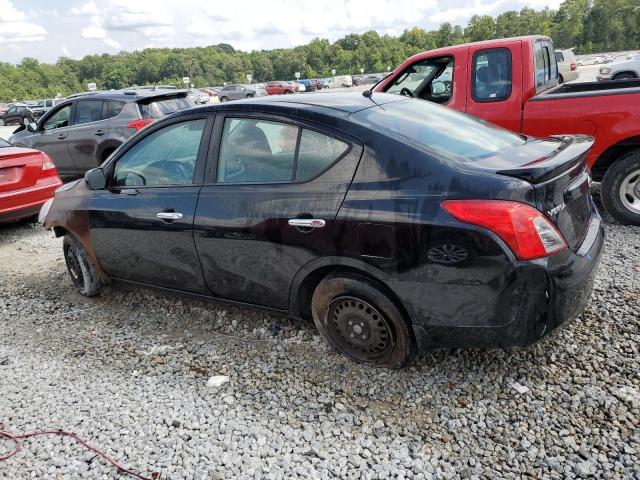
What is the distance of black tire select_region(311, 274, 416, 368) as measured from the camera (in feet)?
9.04

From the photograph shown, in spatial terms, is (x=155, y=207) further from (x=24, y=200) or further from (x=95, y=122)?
(x=95, y=122)

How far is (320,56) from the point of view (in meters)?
126

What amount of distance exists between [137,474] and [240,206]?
1.58 metres

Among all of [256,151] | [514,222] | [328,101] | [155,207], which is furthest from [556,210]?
[155,207]

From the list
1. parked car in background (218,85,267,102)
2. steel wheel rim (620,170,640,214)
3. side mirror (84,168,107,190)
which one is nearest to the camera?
side mirror (84,168,107,190)

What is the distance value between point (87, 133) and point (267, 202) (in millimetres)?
6905

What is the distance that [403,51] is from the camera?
11794cm

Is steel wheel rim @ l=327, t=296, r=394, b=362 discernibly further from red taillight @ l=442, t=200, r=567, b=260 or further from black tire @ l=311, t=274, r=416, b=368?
red taillight @ l=442, t=200, r=567, b=260

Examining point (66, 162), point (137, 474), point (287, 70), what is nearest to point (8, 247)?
point (66, 162)

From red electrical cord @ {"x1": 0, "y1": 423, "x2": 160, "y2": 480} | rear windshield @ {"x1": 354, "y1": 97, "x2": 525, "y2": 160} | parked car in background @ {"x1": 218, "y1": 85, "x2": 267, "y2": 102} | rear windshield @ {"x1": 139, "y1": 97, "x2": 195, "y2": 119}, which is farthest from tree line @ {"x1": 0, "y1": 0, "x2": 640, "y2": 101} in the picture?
red electrical cord @ {"x1": 0, "y1": 423, "x2": 160, "y2": 480}

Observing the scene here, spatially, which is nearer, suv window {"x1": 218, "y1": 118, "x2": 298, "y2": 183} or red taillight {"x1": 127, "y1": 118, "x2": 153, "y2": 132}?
suv window {"x1": 218, "y1": 118, "x2": 298, "y2": 183}

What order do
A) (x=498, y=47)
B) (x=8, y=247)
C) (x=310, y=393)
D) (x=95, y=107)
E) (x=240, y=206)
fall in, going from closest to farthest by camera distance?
(x=310, y=393) < (x=240, y=206) < (x=498, y=47) < (x=8, y=247) < (x=95, y=107)

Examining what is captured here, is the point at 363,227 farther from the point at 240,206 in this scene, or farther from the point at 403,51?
the point at 403,51

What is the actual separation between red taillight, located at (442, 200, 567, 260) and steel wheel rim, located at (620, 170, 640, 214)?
10.6 feet
